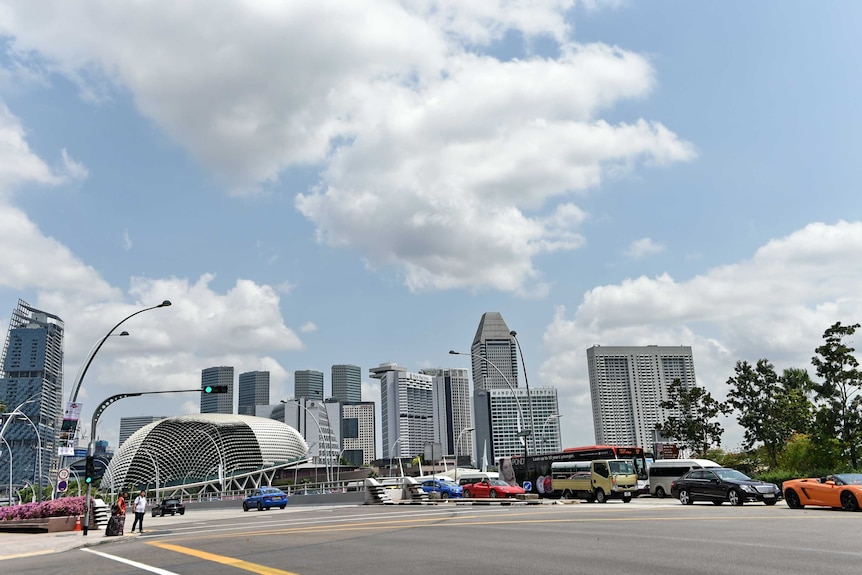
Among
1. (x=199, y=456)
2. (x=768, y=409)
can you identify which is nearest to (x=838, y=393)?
(x=768, y=409)

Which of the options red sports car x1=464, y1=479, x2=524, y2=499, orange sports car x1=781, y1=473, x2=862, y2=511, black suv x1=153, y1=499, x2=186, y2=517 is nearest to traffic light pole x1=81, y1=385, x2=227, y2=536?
red sports car x1=464, y1=479, x2=524, y2=499

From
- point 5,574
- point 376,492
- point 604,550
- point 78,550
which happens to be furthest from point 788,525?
point 376,492

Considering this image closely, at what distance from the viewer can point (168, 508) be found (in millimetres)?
57188

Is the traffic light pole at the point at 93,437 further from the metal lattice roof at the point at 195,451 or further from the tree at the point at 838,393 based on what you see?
the metal lattice roof at the point at 195,451

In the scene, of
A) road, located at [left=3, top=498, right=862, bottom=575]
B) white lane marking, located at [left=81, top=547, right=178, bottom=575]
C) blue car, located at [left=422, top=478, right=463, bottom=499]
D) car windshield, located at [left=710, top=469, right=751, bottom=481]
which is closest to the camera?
road, located at [left=3, top=498, right=862, bottom=575]

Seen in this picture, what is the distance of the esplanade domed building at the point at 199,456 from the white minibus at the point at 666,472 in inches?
5616

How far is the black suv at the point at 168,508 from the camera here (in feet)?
188

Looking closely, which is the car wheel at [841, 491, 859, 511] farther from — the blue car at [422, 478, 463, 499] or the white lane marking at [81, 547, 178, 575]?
the blue car at [422, 478, 463, 499]

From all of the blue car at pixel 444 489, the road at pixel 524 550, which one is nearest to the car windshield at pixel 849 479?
the road at pixel 524 550

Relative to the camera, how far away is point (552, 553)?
12.6m

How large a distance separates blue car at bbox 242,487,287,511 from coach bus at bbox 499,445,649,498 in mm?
16558

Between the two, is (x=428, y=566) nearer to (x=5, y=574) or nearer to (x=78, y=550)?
(x=5, y=574)

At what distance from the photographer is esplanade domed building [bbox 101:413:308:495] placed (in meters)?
172

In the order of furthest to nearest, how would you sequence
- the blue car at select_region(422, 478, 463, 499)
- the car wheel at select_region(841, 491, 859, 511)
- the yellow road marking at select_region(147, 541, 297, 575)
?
the blue car at select_region(422, 478, 463, 499), the car wheel at select_region(841, 491, 859, 511), the yellow road marking at select_region(147, 541, 297, 575)
